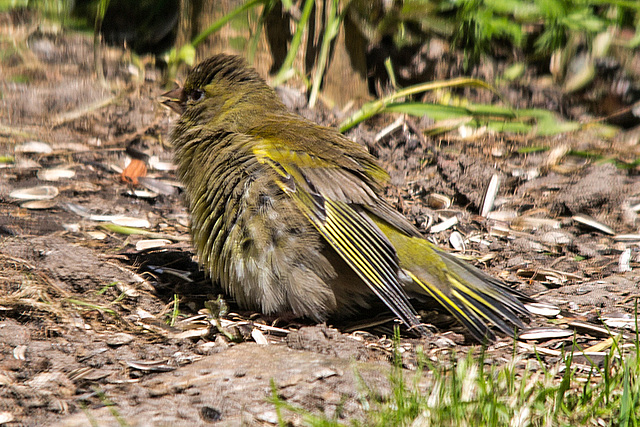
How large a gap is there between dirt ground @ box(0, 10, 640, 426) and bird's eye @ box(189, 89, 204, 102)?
595 mm

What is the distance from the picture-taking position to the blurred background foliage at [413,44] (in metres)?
5.80

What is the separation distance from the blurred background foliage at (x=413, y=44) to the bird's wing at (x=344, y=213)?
2240 millimetres

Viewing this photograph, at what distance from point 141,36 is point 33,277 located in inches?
151

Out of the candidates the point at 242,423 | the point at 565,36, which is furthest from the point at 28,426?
the point at 565,36

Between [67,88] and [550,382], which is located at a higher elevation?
[67,88]

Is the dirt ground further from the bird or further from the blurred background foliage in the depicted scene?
the blurred background foliage

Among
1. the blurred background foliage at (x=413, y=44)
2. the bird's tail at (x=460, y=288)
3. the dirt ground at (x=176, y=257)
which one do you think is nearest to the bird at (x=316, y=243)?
the bird's tail at (x=460, y=288)

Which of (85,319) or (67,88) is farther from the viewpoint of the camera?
(67,88)

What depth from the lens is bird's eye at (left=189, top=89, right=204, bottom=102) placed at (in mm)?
4031

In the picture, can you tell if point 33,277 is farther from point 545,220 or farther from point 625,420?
point 545,220

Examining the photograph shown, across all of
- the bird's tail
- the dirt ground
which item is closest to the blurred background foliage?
the dirt ground

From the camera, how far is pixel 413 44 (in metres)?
6.20

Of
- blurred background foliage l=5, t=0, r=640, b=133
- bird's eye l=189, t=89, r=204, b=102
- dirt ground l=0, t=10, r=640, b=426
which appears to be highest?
blurred background foliage l=5, t=0, r=640, b=133

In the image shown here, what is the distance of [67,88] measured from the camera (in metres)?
5.87
